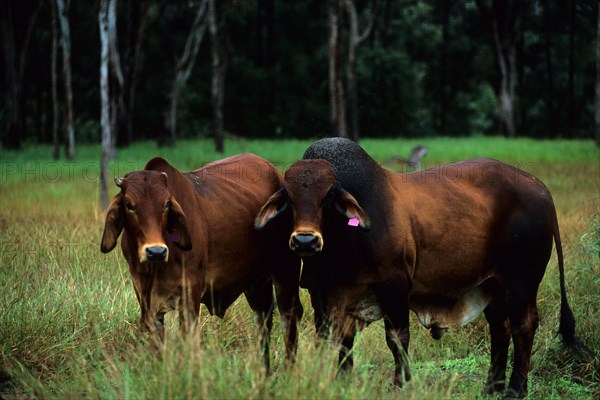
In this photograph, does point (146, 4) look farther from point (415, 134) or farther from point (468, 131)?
point (468, 131)

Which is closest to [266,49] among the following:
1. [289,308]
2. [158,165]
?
[289,308]

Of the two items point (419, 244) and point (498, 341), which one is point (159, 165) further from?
point (498, 341)

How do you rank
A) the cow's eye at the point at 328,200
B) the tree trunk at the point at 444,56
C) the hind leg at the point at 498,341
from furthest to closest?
1. the tree trunk at the point at 444,56
2. the hind leg at the point at 498,341
3. the cow's eye at the point at 328,200

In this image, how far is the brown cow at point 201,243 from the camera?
193 inches

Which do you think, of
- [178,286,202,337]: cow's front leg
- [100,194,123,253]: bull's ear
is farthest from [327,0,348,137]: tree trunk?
[100,194,123,253]: bull's ear

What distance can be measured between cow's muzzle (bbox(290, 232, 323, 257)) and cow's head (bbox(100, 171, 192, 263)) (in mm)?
620

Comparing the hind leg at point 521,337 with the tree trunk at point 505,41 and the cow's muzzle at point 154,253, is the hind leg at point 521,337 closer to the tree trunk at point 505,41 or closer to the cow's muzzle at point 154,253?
the cow's muzzle at point 154,253

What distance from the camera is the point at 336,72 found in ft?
62.6

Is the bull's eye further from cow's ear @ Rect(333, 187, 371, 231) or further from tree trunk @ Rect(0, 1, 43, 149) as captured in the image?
tree trunk @ Rect(0, 1, 43, 149)

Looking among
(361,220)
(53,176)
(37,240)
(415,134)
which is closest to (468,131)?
(415,134)

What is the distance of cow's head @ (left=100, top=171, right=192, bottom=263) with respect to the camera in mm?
4750

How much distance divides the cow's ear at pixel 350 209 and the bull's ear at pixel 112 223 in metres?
1.30

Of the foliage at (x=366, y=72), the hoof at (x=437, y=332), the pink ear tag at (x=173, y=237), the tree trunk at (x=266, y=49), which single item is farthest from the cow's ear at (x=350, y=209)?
the tree trunk at (x=266, y=49)

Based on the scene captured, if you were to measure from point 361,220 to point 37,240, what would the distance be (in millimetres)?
4907
